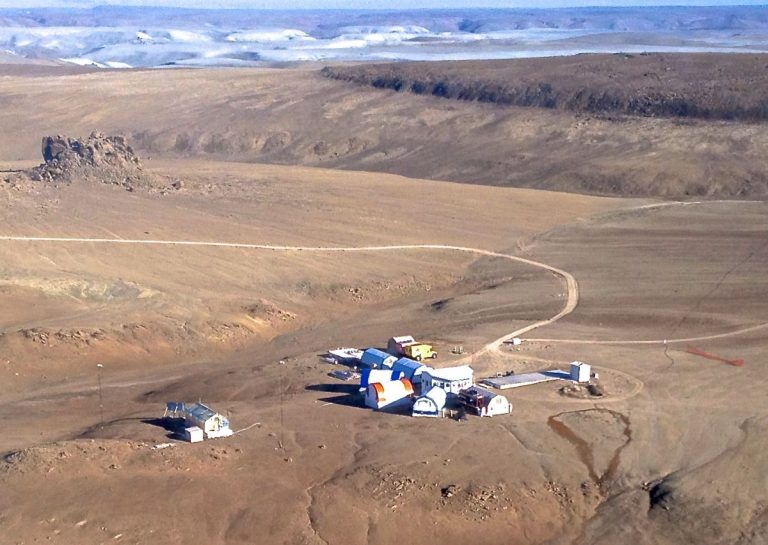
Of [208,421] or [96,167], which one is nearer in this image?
[208,421]

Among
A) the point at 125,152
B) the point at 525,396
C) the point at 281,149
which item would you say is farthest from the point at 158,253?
the point at 281,149

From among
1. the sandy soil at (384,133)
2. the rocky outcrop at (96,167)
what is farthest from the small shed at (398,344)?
the sandy soil at (384,133)

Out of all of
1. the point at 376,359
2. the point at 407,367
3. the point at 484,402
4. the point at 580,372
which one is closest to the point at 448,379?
the point at 484,402

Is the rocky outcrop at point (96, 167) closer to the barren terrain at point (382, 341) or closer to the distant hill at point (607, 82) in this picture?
the barren terrain at point (382, 341)

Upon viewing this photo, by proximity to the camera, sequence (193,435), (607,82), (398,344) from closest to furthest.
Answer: (193,435) → (398,344) → (607,82)

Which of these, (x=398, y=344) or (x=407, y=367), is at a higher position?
(x=407, y=367)

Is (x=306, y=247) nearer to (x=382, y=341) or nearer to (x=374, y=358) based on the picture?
(x=382, y=341)

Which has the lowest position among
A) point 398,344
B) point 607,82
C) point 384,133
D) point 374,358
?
point 384,133

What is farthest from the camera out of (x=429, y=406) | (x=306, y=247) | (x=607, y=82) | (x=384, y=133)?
(x=607, y=82)

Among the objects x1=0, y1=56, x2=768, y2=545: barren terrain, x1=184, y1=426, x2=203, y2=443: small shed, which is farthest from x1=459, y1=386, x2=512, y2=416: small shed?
x1=184, y1=426, x2=203, y2=443: small shed
